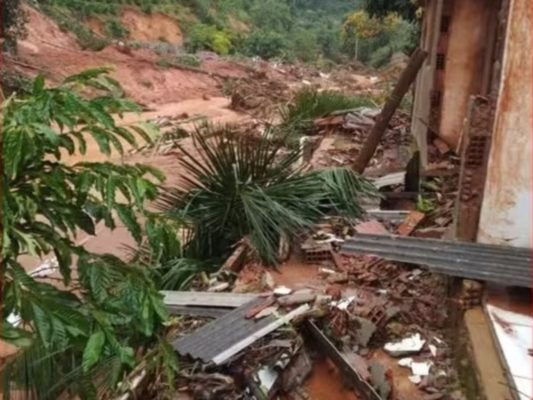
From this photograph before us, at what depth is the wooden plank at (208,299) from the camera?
515cm

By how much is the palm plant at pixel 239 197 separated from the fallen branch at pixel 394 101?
1808mm

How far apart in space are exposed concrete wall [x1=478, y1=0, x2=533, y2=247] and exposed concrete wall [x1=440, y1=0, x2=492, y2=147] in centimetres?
389

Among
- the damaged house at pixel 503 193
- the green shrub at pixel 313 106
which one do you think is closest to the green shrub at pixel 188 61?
the green shrub at pixel 313 106

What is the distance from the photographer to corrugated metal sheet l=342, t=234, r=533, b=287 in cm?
422

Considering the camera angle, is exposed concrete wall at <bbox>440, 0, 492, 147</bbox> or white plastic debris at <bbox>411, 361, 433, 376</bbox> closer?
white plastic debris at <bbox>411, 361, 433, 376</bbox>

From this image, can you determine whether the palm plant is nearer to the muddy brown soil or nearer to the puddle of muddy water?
the puddle of muddy water

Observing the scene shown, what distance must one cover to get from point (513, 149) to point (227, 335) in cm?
240

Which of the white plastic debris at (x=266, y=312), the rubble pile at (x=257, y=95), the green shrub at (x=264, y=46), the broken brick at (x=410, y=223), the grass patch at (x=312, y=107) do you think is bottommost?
the rubble pile at (x=257, y=95)

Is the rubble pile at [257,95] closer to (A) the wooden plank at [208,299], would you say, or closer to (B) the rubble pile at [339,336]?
(B) the rubble pile at [339,336]

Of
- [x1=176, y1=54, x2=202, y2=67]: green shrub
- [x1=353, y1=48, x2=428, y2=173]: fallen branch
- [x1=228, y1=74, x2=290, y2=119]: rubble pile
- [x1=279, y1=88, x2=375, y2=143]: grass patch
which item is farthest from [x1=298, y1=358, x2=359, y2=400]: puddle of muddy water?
[x1=176, y1=54, x2=202, y2=67]: green shrub

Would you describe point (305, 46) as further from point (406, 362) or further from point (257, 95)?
point (406, 362)

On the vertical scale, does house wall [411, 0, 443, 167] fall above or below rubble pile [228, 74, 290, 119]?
above

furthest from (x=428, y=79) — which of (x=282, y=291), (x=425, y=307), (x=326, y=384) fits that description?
(x=326, y=384)

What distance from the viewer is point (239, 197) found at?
21.7 ft
